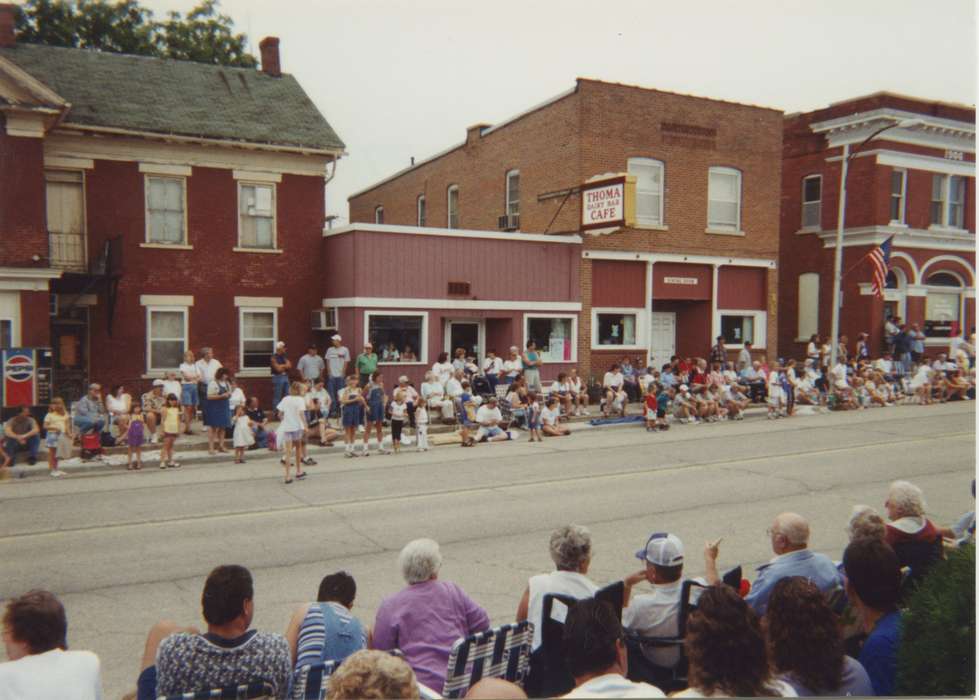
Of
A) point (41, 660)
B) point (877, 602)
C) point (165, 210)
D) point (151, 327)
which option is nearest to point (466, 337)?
point (151, 327)

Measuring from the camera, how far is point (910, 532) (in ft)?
19.6

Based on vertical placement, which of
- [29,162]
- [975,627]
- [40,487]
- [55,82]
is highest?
[55,82]

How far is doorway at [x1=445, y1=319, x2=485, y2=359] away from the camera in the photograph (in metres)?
23.2

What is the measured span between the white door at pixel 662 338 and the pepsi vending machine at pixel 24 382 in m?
17.4

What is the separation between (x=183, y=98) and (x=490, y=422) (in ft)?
39.8

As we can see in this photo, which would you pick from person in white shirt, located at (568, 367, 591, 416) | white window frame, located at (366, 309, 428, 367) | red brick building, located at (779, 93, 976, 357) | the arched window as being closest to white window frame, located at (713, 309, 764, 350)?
red brick building, located at (779, 93, 976, 357)

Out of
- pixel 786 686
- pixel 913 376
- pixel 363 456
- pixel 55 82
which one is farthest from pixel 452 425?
pixel 786 686

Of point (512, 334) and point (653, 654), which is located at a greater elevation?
point (512, 334)

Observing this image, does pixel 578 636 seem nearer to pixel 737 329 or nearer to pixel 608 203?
pixel 608 203

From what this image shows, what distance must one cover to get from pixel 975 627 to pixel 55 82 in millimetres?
22086

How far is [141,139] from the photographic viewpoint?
67.1ft

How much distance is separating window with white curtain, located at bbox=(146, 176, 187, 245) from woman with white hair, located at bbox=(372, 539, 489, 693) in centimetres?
1828

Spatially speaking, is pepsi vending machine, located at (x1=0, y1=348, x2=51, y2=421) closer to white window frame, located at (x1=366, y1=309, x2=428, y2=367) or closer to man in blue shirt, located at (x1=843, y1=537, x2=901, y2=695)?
white window frame, located at (x1=366, y1=309, x2=428, y2=367)

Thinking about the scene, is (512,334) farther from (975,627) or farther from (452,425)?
(975,627)
